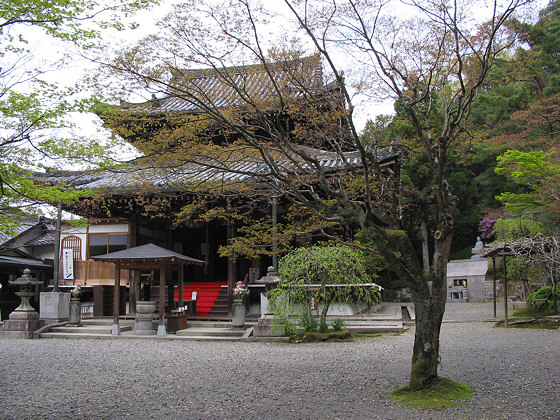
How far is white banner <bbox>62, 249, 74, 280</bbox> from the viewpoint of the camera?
16438 millimetres

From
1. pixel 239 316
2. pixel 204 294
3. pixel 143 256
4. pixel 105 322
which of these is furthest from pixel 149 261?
pixel 204 294

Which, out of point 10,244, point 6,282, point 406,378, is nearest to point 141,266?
point 406,378

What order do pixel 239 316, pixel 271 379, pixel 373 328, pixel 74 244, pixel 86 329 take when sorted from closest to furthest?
pixel 271 379
pixel 373 328
pixel 239 316
pixel 86 329
pixel 74 244

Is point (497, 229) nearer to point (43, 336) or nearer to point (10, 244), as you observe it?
point (43, 336)

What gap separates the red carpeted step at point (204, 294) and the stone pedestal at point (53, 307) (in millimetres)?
3831

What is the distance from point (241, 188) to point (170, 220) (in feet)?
23.5

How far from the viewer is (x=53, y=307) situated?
47.1 ft

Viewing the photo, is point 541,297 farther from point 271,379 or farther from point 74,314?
point 74,314

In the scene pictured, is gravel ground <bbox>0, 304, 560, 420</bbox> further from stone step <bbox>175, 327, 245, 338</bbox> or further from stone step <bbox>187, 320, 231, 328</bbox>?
stone step <bbox>187, 320, 231, 328</bbox>

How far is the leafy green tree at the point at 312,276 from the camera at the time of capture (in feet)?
36.7

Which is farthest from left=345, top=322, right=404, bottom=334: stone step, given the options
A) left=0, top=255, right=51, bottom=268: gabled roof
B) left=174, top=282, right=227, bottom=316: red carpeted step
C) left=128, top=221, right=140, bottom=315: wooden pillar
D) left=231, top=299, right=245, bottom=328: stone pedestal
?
left=0, top=255, right=51, bottom=268: gabled roof

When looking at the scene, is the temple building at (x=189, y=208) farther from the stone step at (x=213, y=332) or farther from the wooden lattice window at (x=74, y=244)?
the stone step at (x=213, y=332)

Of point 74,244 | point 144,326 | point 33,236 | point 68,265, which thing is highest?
point 33,236

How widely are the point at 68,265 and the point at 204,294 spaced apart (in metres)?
5.24
